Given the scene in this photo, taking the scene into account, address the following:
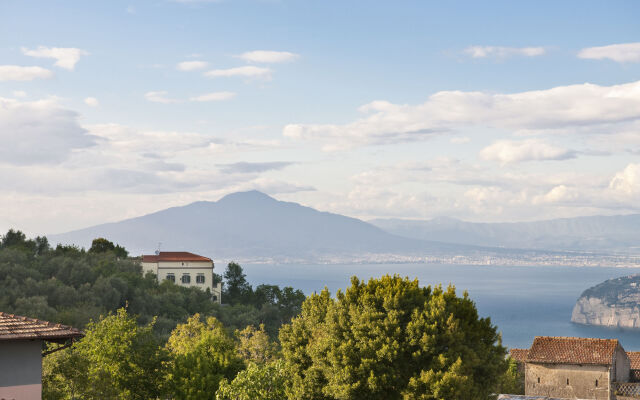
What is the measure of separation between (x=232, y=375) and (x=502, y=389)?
21.5 metres

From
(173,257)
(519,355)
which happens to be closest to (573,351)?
(519,355)

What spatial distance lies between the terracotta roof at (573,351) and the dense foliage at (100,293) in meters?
38.3

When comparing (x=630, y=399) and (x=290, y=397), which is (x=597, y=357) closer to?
(x=630, y=399)

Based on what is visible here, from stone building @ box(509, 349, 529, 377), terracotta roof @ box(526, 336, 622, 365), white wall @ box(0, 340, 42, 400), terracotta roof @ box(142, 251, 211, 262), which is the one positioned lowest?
stone building @ box(509, 349, 529, 377)

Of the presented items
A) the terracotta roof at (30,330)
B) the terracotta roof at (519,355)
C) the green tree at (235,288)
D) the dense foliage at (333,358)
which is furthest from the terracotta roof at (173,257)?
the terracotta roof at (30,330)

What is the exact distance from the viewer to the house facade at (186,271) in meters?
104

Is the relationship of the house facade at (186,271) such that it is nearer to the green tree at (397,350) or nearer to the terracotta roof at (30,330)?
the green tree at (397,350)

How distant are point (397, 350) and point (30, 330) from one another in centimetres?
1364

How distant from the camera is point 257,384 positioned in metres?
28.1

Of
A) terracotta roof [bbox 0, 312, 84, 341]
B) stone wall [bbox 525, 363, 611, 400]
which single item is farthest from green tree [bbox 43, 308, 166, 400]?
stone wall [bbox 525, 363, 611, 400]

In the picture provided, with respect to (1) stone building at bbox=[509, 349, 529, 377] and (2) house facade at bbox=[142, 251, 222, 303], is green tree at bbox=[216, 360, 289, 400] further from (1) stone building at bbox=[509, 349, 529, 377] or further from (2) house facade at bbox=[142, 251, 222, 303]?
(2) house facade at bbox=[142, 251, 222, 303]

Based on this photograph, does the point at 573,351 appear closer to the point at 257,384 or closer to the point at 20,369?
the point at 257,384

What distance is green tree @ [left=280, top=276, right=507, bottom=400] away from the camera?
2605 cm

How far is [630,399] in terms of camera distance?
120 ft
